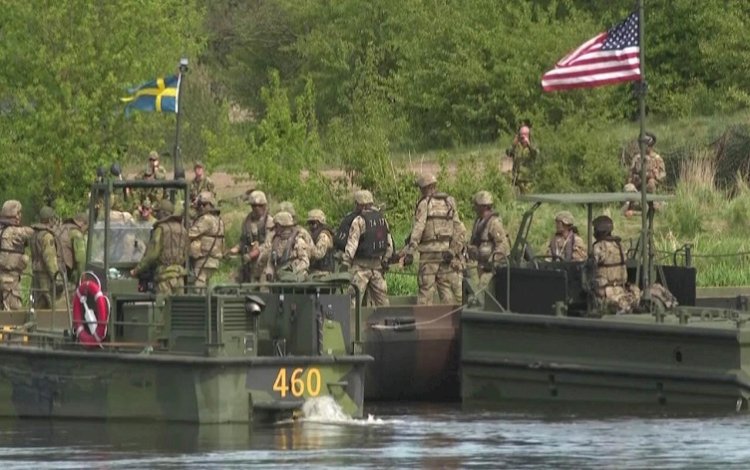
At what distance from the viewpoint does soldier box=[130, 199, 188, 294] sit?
21.5 m

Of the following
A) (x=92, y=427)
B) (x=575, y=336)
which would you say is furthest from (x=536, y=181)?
(x=92, y=427)

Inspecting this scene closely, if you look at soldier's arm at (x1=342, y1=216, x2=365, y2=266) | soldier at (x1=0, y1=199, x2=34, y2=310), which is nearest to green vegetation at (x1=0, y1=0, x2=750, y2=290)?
soldier's arm at (x1=342, y1=216, x2=365, y2=266)

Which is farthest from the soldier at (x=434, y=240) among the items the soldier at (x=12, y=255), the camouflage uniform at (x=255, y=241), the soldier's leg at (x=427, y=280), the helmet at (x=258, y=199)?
the soldier at (x=12, y=255)

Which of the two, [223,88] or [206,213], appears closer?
[206,213]

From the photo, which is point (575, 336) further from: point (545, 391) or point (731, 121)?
point (731, 121)

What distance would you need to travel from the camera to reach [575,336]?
2269 cm

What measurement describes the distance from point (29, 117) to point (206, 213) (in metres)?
12.8

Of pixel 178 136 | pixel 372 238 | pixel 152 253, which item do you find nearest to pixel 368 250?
pixel 372 238

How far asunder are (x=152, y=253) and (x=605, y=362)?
4108mm

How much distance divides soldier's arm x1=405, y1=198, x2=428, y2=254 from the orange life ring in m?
4.58

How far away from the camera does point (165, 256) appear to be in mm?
21516

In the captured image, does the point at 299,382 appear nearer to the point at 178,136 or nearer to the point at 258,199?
the point at 178,136

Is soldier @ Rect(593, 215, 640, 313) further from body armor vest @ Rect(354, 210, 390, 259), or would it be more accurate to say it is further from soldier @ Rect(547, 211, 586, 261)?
body armor vest @ Rect(354, 210, 390, 259)

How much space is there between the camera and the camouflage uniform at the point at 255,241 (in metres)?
25.4
